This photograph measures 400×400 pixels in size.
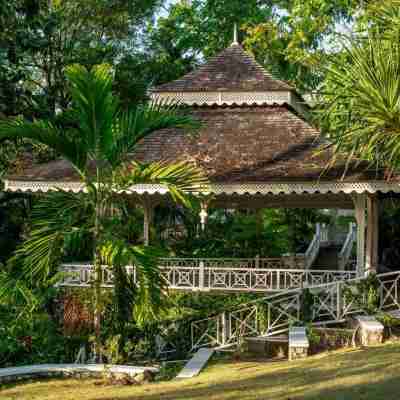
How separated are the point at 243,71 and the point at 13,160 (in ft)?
32.9

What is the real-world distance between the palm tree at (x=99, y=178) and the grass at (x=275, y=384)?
1.22 meters

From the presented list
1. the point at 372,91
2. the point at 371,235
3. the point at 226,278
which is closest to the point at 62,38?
the point at 226,278

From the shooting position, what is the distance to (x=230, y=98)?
66.7 ft

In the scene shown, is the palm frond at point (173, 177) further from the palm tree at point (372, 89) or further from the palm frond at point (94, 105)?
the palm tree at point (372, 89)

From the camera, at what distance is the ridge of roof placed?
66.8ft

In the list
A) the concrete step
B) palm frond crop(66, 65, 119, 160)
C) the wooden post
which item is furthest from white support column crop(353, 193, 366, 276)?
palm frond crop(66, 65, 119, 160)

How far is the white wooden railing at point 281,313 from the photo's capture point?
586 inches

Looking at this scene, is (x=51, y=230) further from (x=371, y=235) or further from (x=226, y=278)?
(x=371, y=235)

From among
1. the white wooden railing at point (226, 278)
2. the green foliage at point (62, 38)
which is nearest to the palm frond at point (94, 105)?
the white wooden railing at point (226, 278)

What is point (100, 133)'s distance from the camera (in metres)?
10.9

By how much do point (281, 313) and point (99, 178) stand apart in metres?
5.63

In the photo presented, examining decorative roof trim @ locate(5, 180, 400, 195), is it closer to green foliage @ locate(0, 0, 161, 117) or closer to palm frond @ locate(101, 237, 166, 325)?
palm frond @ locate(101, 237, 166, 325)

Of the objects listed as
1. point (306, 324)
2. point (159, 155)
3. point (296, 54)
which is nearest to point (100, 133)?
point (306, 324)

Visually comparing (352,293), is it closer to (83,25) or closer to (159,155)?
(159,155)
